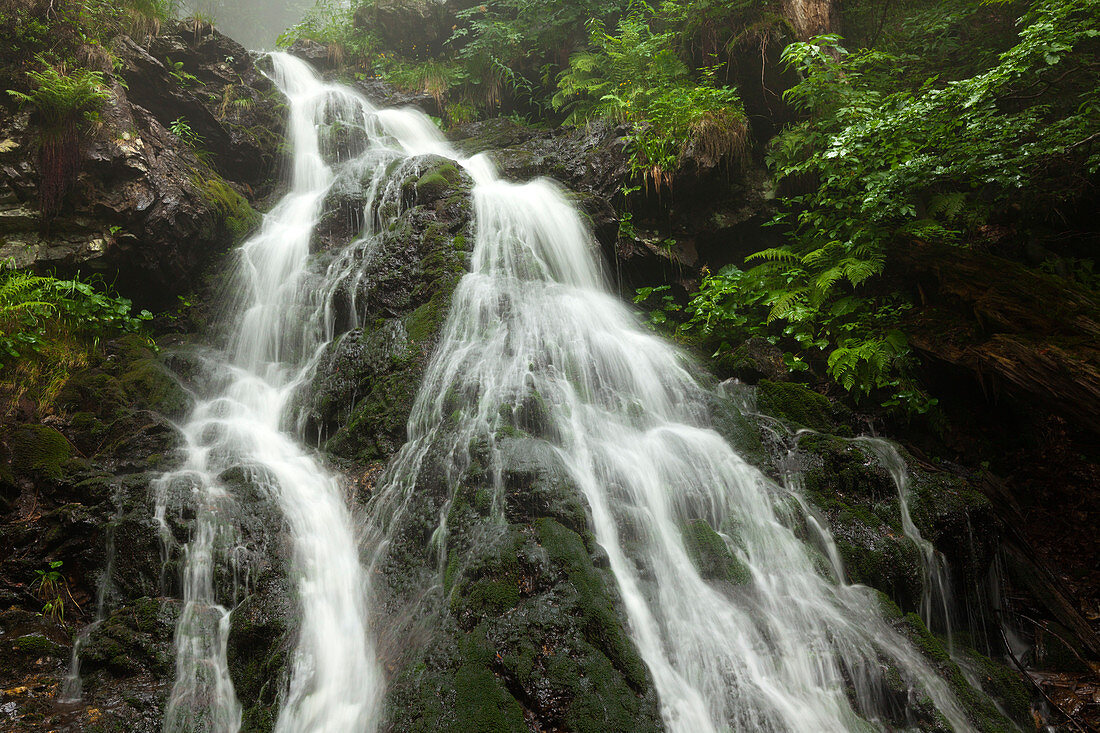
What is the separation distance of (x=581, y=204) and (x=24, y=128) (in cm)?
676

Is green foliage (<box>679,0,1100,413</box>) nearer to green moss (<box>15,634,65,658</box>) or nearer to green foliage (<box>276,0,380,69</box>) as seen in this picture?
green moss (<box>15,634,65,658</box>)

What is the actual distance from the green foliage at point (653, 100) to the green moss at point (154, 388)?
6529mm

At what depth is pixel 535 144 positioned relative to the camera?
9.60 meters

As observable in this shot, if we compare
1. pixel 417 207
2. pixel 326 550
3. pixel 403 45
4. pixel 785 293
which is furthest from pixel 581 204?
pixel 403 45

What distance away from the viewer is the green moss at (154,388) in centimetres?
518

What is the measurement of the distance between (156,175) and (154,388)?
3.19m

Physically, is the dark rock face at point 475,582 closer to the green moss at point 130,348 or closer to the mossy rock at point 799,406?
the green moss at point 130,348

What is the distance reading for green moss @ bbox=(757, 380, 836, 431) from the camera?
517cm

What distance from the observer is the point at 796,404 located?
529 cm

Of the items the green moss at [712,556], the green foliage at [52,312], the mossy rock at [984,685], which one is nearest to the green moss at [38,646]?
the green foliage at [52,312]

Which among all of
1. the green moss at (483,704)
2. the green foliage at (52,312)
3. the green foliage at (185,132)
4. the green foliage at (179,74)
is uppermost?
the green foliage at (179,74)

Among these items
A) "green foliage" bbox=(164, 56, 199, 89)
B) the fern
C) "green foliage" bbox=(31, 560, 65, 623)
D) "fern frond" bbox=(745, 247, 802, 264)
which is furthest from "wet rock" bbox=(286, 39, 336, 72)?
"green foliage" bbox=(31, 560, 65, 623)

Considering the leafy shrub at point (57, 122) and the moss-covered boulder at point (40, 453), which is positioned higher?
the leafy shrub at point (57, 122)

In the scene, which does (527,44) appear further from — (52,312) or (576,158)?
(52,312)
